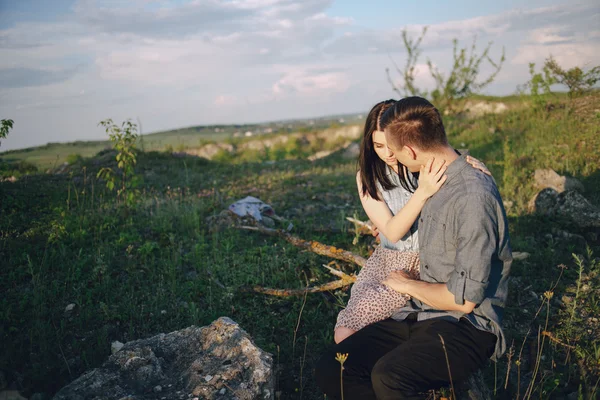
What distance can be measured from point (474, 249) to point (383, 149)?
3.54 ft

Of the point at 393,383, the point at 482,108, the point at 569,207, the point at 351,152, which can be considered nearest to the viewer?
the point at 393,383

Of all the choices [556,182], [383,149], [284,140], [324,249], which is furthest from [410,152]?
[284,140]

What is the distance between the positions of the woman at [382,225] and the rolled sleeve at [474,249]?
35 cm

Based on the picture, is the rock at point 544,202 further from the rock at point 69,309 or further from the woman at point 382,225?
the rock at point 69,309

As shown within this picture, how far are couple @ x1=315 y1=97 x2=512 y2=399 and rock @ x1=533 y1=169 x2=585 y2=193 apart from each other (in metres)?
3.77

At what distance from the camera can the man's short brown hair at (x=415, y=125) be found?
2389 millimetres

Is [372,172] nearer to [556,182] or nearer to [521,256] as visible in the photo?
[521,256]

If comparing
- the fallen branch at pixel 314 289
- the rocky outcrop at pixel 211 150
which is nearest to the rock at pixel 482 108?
the fallen branch at pixel 314 289

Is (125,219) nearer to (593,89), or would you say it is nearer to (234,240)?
(234,240)

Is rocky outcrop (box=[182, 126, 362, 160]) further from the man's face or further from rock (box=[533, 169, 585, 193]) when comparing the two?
the man's face

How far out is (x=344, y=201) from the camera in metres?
6.97

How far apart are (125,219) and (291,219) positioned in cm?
226

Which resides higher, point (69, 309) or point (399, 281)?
point (399, 281)

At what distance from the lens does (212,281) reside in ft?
13.6
